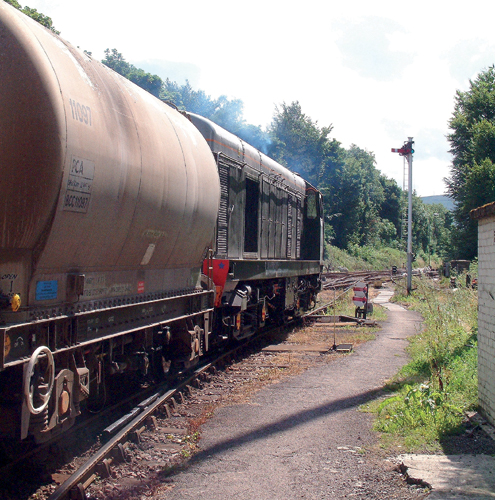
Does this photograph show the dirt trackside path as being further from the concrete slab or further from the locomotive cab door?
the locomotive cab door

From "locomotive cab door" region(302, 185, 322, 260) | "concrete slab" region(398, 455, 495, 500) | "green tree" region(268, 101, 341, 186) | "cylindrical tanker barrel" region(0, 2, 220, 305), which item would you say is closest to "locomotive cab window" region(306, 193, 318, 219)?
"locomotive cab door" region(302, 185, 322, 260)

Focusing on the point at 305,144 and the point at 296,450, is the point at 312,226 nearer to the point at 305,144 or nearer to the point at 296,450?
the point at 296,450

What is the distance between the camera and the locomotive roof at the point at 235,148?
9.11 m

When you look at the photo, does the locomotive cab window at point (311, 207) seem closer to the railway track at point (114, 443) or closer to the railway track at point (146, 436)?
the railway track at point (146, 436)

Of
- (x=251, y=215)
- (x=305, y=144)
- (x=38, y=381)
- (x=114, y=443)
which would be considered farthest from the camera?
(x=305, y=144)

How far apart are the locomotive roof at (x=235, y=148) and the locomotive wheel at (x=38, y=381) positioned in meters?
5.67

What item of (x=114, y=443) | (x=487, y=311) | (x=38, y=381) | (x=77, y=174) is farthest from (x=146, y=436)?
(x=487, y=311)

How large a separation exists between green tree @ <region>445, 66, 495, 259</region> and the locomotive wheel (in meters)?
33.4

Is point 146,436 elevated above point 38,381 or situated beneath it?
situated beneath

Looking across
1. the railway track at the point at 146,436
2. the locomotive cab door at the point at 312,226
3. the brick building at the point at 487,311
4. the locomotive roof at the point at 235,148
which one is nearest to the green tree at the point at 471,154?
the locomotive cab door at the point at 312,226

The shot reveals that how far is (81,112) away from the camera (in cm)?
444

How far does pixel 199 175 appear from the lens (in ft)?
22.4

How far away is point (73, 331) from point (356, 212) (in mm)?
56258

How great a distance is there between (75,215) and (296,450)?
3.36 metres
